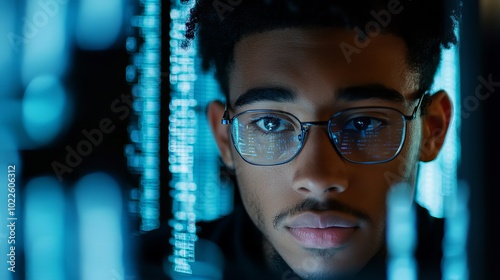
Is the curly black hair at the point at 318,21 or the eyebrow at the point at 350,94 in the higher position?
the curly black hair at the point at 318,21

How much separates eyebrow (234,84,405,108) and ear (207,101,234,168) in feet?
0.24

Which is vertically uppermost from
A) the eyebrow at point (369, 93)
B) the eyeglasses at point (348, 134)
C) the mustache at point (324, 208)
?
the eyebrow at point (369, 93)

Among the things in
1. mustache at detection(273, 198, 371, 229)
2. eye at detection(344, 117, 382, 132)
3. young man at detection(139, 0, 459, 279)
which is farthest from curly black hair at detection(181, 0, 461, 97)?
mustache at detection(273, 198, 371, 229)

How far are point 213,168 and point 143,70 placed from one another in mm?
215

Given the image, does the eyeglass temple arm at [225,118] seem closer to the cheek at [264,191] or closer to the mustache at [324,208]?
the cheek at [264,191]

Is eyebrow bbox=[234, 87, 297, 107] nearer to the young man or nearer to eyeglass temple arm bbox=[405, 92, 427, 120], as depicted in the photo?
the young man

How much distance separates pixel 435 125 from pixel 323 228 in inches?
10.3

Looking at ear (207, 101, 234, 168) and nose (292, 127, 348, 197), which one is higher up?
ear (207, 101, 234, 168)

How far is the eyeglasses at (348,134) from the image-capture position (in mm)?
1021

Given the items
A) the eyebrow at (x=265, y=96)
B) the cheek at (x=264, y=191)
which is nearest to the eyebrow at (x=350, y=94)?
the eyebrow at (x=265, y=96)

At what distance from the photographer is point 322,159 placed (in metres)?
1.02

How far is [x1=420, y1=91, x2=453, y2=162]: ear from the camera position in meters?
1.06

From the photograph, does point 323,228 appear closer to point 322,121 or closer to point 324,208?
point 324,208

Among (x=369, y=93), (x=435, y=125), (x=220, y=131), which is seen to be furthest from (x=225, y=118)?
(x=435, y=125)
